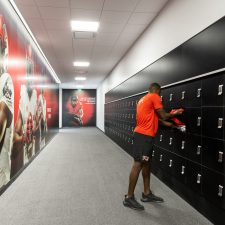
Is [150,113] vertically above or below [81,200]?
above

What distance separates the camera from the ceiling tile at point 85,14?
403cm

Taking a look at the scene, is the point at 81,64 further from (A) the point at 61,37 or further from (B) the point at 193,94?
(B) the point at 193,94

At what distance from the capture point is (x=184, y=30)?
10.3ft

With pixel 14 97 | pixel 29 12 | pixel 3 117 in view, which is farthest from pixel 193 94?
pixel 29 12

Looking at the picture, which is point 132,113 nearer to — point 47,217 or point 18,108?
point 18,108

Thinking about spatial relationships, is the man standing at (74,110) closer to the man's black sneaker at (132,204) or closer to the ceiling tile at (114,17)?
the ceiling tile at (114,17)

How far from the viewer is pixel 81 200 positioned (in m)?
2.99

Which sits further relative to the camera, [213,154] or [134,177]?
[134,177]

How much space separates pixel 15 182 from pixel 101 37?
3.39m

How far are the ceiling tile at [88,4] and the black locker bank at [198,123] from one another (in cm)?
125

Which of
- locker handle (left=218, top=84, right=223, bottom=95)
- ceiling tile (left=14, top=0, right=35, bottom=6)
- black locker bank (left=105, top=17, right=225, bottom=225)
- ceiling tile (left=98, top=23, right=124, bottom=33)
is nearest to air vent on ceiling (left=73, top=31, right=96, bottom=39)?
ceiling tile (left=98, top=23, right=124, bottom=33)

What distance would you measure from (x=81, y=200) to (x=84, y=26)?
3234 mm

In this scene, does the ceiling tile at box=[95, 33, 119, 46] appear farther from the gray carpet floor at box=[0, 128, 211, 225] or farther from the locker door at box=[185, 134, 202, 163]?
the locker door at box=[185, 134, 202, 163]

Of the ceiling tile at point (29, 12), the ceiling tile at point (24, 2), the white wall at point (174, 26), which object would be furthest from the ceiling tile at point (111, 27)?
the ceiling tile at point (24, 2)
